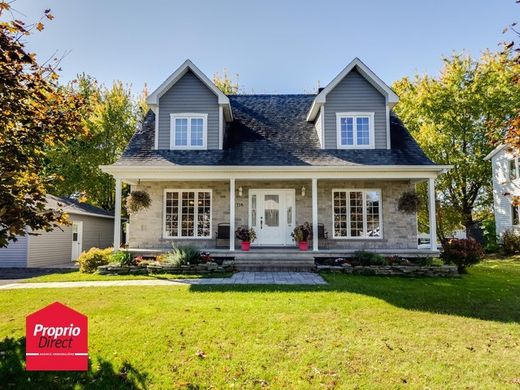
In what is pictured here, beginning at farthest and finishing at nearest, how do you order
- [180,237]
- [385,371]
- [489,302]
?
1. [180,237]
2. [489,302]
3. [385,371]

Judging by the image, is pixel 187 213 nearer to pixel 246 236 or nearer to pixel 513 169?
pixel 246 236

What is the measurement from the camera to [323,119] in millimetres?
13594

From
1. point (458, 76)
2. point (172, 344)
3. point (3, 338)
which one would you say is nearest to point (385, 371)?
point (172, 344)

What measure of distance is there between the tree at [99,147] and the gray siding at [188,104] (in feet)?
44.4

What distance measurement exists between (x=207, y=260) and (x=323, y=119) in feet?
23.9

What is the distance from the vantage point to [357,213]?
44.5 feet

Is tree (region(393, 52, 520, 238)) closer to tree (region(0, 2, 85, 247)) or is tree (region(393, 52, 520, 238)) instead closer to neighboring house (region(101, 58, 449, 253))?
neighboring house (region(101, 58, 449, 253))

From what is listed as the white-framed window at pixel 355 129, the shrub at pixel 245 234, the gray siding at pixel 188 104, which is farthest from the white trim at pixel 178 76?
the shrub at pixel 245 234

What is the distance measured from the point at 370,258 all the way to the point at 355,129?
5449 mm

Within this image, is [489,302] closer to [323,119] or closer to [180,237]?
[323,119]

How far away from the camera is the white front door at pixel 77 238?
18.5 metres

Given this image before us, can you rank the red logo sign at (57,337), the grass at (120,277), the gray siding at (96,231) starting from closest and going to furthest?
1. the red logo sign at (57,337)
2. the grass at (120,277)
3. the gray siding at (96,231)

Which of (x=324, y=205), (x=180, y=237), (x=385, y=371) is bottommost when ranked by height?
(x=385, y=371)

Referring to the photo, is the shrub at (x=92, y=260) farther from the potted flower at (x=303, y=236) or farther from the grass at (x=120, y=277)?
the potted flower at (x=303, y=236)
